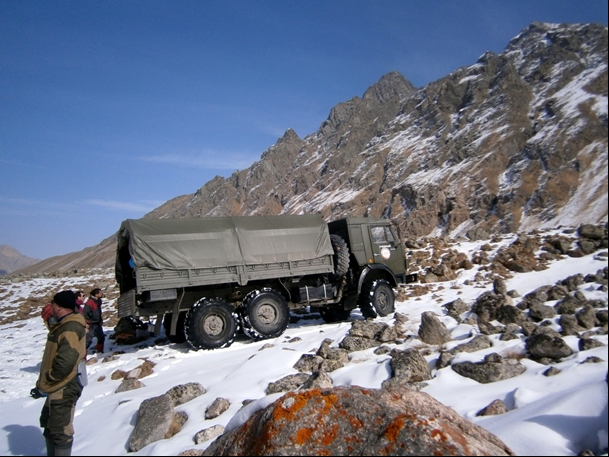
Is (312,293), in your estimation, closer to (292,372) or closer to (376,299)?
(376,299)

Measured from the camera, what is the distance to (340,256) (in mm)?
11312

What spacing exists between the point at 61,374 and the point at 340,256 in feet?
26.5

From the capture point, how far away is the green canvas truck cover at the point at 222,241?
30.8ft

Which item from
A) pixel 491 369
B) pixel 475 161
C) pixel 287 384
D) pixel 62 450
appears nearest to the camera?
pixel 62 450

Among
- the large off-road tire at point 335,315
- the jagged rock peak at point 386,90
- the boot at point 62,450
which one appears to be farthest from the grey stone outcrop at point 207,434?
the jagged rock peak at point 386,90

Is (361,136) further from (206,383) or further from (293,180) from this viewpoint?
(206,383)

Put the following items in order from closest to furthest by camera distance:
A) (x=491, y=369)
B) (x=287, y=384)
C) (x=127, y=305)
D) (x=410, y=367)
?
(x=491, y=369)
(x=410, y=367)
(x=287, y=384)
(x=127, y=305)

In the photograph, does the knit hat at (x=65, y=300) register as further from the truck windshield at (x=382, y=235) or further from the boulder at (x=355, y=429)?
the truck windshield at (x=382, y=235)

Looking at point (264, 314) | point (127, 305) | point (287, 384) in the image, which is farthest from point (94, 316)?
point (287, 384)

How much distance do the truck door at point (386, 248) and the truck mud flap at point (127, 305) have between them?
6543 millimetres

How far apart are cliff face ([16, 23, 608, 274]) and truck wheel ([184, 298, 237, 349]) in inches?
310

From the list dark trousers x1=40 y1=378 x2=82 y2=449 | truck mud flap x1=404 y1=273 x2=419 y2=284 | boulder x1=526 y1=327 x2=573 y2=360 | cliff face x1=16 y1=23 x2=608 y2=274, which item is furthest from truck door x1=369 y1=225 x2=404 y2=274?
dark trousers x1=40 y1=378 x2=82 y2=449

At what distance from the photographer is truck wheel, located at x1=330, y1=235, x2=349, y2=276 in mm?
11234

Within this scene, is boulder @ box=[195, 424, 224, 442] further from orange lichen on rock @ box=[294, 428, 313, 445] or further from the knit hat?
the knit hat
